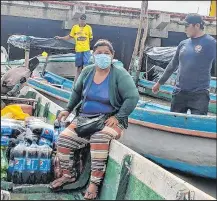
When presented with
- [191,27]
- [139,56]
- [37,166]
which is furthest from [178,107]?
[139,56]

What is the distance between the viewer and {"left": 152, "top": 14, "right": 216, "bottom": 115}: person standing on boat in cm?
488

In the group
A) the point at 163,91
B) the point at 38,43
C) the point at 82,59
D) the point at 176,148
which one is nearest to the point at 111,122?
the point at 176,148

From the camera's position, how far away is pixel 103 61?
3.52 meters

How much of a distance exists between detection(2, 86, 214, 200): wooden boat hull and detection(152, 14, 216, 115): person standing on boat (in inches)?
76.6

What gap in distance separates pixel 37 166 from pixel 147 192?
1203 mm

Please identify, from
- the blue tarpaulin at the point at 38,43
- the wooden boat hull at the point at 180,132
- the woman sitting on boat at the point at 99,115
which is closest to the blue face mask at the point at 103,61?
the woman sitting on boat at the point at 99,115

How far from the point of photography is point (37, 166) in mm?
3568

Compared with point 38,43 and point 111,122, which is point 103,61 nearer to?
point 111,122

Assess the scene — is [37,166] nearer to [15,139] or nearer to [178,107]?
[15,139]

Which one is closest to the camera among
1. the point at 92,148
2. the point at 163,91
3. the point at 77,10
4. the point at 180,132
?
the point at 92,148

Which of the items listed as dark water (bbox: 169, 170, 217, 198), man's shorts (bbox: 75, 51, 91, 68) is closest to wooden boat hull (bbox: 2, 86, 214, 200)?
dark water (bbox: 169, 170, 217, 198)

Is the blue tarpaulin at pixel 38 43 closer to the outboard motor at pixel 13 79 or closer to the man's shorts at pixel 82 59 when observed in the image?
the man's shorts at pixel 82 59

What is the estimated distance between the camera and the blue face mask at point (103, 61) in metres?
3.51

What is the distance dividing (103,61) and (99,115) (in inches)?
18.9
